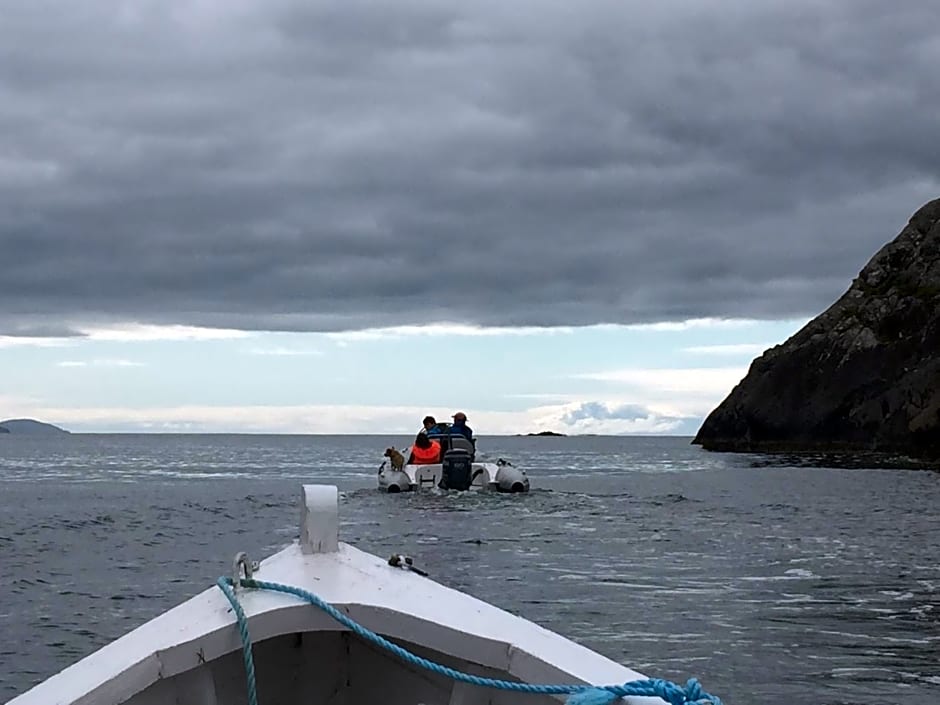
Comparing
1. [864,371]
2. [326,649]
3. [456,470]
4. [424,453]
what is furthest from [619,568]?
[864,371]

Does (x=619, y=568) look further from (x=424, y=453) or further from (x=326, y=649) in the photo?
(x=424, y=453)

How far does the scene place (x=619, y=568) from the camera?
17078 millimetres

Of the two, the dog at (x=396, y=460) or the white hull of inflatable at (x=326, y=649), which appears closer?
the white hull of inflatable at (x=326, y=649)

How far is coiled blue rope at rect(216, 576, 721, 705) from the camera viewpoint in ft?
12.1

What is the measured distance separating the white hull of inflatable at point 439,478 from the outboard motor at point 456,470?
0.39 metres

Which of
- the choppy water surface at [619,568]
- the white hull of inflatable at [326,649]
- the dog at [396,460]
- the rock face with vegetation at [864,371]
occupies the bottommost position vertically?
the choppy water surface at [619,568]

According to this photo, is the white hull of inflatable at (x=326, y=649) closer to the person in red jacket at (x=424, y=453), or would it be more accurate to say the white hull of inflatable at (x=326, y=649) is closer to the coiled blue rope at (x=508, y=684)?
the coiled blue rope at (x=508, y=684)

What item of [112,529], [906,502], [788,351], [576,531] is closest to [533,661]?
[576,531]

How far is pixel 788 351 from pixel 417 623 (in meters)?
84.9

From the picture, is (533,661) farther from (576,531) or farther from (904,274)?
(904,274)

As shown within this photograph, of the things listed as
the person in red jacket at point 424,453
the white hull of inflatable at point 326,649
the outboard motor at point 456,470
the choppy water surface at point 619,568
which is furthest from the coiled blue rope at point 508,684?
the person in red jacket at point 424,453

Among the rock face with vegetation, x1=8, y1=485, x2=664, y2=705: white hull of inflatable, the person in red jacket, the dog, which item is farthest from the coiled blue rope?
the rock face with vegetation

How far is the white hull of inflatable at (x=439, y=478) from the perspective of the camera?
28625 millimetres

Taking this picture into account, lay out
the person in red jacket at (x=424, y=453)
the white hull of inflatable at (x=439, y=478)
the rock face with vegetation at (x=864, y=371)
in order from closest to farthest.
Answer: the white hull of inflatable at (x=439, y=478) < the person in red jacket at (x=424, y=453) < the rock face with vegetation at (x=864, y=371)
